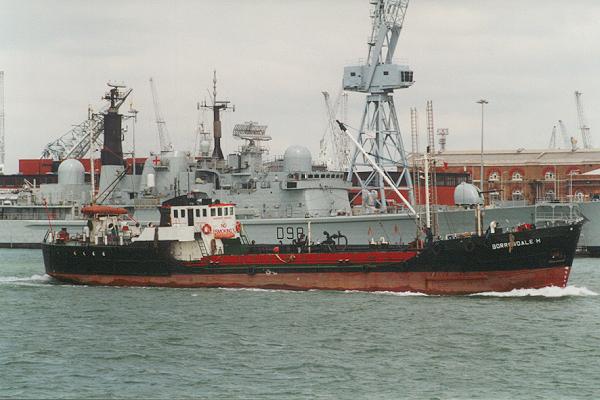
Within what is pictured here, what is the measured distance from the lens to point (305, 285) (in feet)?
162

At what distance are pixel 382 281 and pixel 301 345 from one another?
46.9ft

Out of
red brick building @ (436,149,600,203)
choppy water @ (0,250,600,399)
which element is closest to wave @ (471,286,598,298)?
choppy water @ (0,250,600,399)

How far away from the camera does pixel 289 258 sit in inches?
1949

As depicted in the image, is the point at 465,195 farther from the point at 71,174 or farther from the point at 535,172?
the point at 535,172

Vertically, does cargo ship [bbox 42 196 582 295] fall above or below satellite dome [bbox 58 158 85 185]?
below

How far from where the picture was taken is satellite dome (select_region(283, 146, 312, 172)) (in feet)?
262

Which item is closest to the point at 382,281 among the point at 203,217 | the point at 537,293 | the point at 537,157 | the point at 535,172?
the point at 537,293

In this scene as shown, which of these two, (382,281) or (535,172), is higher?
(535,172)

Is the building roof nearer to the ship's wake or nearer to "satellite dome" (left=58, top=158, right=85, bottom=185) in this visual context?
"satellite dome" (left=58, top=158, right=85, bottom=185)

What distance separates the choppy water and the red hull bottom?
0.60 meters

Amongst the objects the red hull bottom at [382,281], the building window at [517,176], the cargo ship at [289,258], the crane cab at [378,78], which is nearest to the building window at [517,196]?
the building window at [517,176]

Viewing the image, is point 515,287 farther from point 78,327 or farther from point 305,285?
point 78,327

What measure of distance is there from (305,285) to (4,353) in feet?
62.0

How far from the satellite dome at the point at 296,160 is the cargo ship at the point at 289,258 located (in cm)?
2387
